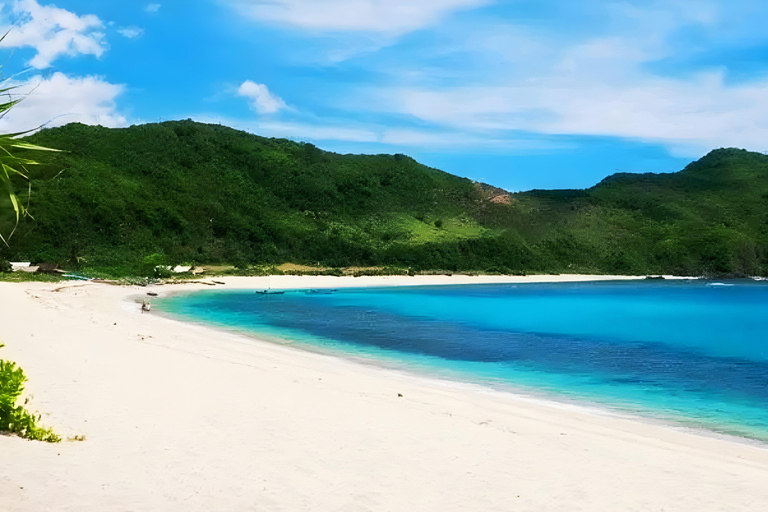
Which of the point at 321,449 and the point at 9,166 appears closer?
the point at 9,166

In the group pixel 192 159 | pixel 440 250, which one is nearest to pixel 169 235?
pixel 192 159

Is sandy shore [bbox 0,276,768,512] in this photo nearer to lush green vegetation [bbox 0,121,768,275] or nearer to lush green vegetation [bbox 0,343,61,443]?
lush green vegetation [bbox 0,343,61,443]

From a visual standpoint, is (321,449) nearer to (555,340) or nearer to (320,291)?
(555,340)

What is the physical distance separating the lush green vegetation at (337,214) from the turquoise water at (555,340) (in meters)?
19.1

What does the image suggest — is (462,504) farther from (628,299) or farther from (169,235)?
(169,235)

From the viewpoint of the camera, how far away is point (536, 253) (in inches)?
2746

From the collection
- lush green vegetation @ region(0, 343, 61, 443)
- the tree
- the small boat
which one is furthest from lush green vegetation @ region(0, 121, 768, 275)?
the tree

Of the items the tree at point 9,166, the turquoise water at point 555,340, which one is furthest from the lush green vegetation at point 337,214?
the tree at point 9,166

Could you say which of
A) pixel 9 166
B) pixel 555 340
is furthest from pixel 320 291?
pixel 9 166

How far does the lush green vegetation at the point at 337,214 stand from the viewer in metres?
52.6

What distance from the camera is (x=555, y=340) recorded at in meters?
20.5

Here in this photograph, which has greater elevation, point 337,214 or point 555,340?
point 337,214

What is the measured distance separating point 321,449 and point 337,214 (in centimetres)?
6749

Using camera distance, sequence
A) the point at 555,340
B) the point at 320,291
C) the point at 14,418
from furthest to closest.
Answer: the point at 320,291, the point at 555,340, the point at 14,418
